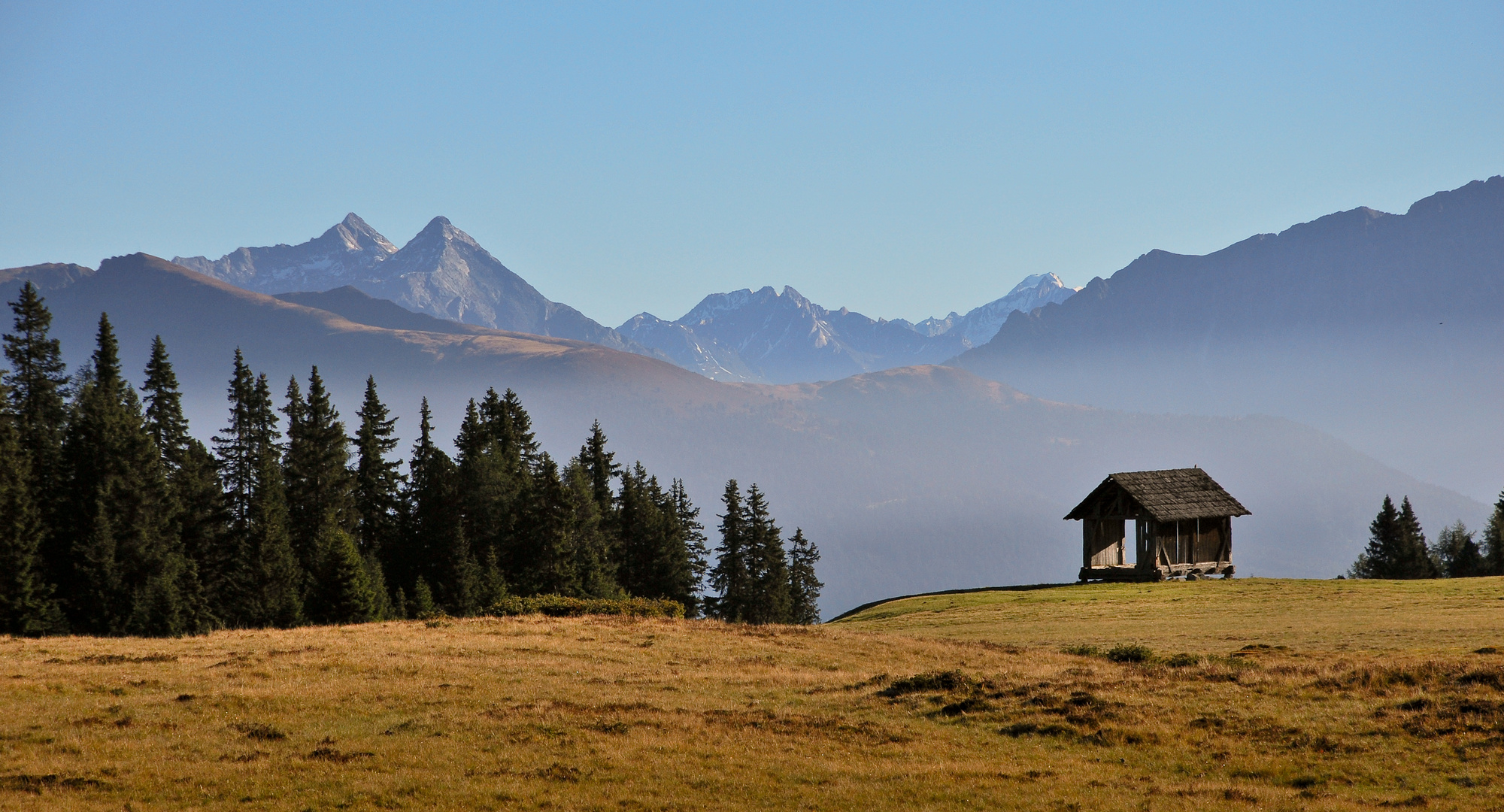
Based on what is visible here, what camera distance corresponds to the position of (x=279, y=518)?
222ft

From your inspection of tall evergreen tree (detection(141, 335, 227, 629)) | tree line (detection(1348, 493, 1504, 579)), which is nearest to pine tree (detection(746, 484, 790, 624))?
tall evergreen tree (detection(141, 335, 227, 629))

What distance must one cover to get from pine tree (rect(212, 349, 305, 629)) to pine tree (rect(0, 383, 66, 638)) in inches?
370

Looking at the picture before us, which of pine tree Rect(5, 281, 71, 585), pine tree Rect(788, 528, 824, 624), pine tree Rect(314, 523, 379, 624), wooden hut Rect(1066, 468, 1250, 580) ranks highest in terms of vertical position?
pine tree Rect(5, 281, 71, 585)

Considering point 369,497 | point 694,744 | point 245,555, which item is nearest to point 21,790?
point 694,744

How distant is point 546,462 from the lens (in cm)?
7912

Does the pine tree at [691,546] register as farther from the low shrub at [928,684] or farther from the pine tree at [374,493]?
the low shrub at [928,684]

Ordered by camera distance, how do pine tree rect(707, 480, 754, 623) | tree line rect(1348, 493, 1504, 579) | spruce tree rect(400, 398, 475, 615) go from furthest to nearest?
pine tree rect(707, 480, 754, 623), tree line rect(1348, 493, 1504, 579), spruce tree rect(400, 398, 475, 615)

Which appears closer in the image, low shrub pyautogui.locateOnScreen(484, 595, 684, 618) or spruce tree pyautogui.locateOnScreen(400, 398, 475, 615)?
low shrub pyautogui.locateOnScreen(484, 595, 684, 618)

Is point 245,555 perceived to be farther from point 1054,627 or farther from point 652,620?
point 1054,627

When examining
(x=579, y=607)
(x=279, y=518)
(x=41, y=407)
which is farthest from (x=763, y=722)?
(x=41, y=407)

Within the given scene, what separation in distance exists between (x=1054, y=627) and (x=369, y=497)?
54.8 m

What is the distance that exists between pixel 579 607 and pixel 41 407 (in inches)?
1576

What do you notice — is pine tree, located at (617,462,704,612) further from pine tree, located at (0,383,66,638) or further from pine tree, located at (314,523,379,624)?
pine tree, located at (0,383,66,638)

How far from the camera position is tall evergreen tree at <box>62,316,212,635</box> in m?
57.9
